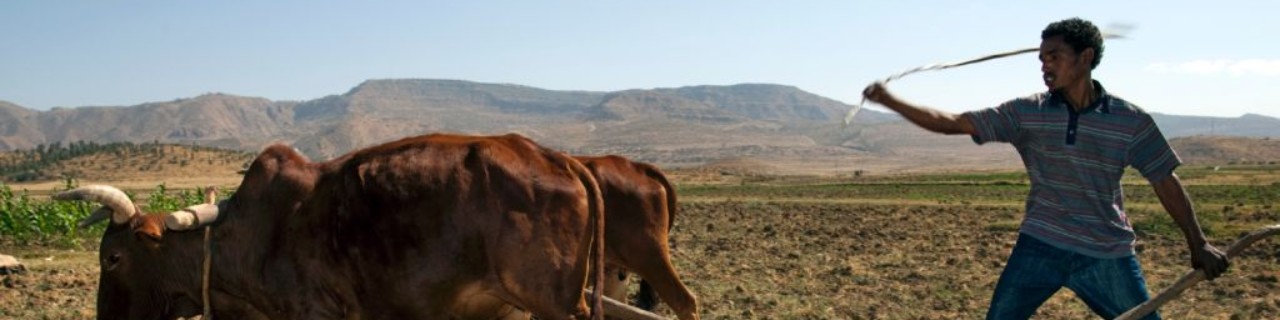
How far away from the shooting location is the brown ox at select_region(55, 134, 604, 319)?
488 cm

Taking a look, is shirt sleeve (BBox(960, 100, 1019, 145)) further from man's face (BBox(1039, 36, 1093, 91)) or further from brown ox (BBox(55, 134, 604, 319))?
brown ox (BBox(55, 134, 604, 319))

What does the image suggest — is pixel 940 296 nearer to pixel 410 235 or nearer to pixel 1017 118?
pixel 1017 118

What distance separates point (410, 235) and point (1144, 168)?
11.5ft

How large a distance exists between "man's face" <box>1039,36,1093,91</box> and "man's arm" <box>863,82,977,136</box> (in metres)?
0.42

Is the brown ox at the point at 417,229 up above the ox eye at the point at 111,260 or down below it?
above

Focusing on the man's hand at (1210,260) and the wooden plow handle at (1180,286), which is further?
the man's hand at (1210,260)

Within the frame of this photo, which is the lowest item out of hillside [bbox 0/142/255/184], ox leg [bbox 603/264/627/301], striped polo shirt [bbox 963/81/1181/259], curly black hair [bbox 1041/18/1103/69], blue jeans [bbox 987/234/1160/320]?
hillside [bbox 0/142/255/184]

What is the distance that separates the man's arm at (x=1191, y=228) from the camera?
4277 mm

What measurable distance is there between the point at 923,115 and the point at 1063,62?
63 cm

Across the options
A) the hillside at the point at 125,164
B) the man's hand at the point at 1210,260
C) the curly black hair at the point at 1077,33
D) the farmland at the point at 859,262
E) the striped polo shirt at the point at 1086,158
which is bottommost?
the hillside at the point at 125,164

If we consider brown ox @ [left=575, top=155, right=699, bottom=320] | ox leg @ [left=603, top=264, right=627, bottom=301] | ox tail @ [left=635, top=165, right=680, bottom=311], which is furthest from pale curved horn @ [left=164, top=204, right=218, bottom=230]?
ox tail @ [left=635, top=165, right=680, bottom=311]

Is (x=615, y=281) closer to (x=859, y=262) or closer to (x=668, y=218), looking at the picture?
(x=668, y=218)

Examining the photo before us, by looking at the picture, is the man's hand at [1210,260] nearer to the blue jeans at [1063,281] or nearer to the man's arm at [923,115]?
the blue jeans at [1063,281]

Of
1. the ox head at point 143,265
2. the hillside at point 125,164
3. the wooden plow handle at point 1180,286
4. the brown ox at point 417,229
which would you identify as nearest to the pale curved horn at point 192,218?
the brown ox at point 417,229
